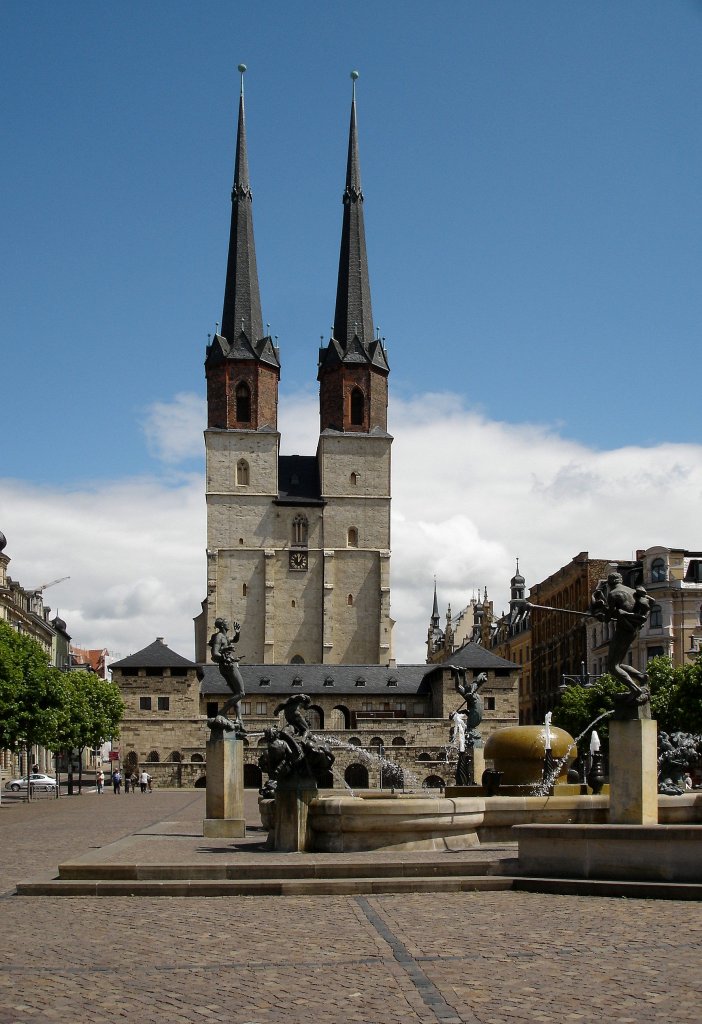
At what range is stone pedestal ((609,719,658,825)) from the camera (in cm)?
1589

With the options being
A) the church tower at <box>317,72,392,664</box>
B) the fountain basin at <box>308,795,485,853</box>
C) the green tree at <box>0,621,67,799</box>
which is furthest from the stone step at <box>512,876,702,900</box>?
the church tower at <box>317,72,392,664</box>

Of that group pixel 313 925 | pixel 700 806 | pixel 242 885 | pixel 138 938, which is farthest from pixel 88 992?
pixel 700 806

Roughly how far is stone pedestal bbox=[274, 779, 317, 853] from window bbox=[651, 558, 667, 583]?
6569 centimetres

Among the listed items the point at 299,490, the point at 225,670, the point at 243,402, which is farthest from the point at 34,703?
the point at 299,490

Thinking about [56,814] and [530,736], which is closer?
[530,736]

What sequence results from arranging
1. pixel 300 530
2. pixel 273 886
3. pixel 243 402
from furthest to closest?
1. pixel 243 402
2. pixel 300 530
3. pixel 273 886

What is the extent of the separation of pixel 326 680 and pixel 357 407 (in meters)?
26.1

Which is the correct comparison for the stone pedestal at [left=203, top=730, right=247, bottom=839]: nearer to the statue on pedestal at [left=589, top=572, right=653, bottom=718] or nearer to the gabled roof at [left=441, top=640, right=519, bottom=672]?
the statue on pedestal at [left=589, top=572, right=653, bottom=718]

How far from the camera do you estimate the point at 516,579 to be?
136625 millimetres

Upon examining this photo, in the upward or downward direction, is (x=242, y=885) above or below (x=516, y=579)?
below

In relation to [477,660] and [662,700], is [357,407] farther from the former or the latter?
[662,700]

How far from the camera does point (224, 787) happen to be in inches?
918

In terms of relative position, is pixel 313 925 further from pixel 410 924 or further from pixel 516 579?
pixel 516 579

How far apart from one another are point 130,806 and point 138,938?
128 ft
